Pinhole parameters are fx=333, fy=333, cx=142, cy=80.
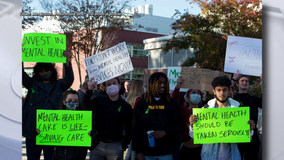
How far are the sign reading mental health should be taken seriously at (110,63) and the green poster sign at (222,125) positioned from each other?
6.60 feet

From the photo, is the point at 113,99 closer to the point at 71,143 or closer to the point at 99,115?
the point at 99,115

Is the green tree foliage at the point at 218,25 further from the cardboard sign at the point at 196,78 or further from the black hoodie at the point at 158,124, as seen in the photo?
the black hoodie at the point at 158,124

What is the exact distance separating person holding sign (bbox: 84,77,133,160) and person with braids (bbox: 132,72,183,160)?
1.19ft

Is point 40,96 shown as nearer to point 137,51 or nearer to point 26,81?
point 26,81

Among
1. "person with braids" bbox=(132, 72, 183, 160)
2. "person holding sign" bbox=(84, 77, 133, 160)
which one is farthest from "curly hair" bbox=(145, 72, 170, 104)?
"person holding sign" bbox=(84, 77, 133, 160)

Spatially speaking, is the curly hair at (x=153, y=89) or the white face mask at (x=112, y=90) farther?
the white face mask at (x=112, y=90)

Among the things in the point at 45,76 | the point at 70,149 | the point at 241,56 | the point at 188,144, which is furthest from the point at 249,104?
the point at 45,76

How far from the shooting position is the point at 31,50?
192 inches

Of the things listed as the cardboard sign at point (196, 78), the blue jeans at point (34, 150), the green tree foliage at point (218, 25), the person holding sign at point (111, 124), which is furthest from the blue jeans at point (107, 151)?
the green tree foliage at point (218, 25)

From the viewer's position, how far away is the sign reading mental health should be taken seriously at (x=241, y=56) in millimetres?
5449

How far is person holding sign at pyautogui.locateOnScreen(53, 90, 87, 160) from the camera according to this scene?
453cm

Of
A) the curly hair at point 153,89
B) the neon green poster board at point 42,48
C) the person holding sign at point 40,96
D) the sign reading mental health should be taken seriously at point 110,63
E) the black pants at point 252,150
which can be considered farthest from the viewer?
the sign reading mental health should be taken seriously at point 110,63

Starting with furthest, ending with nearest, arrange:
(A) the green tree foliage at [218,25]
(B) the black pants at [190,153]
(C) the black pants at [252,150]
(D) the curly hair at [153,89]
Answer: (A) the green tree foliage at [218,25] < (C) the black pants at [252,150] < (B) the black pants at [190,153] < (D) the curly hair at [153,89]

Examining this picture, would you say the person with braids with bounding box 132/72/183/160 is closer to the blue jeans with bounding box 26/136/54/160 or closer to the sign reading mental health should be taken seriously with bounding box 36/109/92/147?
the sign reading mental health should be taken seriously with bounding box 36/109/92/147
